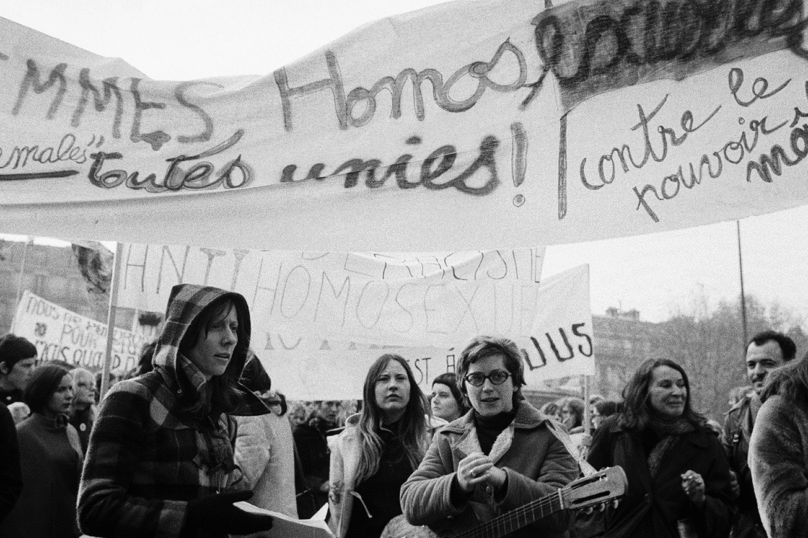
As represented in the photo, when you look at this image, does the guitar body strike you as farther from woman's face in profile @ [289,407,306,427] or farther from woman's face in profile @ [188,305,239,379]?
woman's face in profile @ [289,407,306,427]

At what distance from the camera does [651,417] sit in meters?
4.89

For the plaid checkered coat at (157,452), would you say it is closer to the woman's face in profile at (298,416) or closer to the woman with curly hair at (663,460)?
the woman with curly hair at (663,460)

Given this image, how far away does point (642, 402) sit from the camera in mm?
4934

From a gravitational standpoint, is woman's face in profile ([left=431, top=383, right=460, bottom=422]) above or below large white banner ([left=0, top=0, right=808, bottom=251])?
below

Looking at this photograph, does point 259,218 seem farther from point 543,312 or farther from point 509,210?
point 543,312

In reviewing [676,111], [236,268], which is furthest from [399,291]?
[676,111]

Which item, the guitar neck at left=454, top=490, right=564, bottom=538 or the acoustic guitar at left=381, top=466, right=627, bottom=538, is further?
the guitar neck at left=454, top=490, right=564, bottom=538

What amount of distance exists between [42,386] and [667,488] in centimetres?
361

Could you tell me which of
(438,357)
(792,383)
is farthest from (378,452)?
(438,357)

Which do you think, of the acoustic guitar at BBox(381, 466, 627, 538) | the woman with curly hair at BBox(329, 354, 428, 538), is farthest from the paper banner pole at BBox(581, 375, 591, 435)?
the acoustic guitar at BBox(381, 466, 627, 538)

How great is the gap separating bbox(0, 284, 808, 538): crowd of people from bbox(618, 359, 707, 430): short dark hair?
1cm

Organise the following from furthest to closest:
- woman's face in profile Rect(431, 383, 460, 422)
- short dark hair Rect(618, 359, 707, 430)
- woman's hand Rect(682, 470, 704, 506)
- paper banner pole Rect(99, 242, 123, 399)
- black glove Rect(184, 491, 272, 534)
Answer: woman's face in profile Rect(431, 383, 460, 422) < paper banner pole Rect(99, 242, 123, 399) < short dark hair Rect(618, 359, 707, 430) < woman's hand Rect(682, 470, 704, 506) < black glove Rect(184, 491, 272, 534)

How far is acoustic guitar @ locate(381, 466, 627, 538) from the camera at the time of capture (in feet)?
9.85

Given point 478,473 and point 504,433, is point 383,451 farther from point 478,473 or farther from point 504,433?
point 478,473
